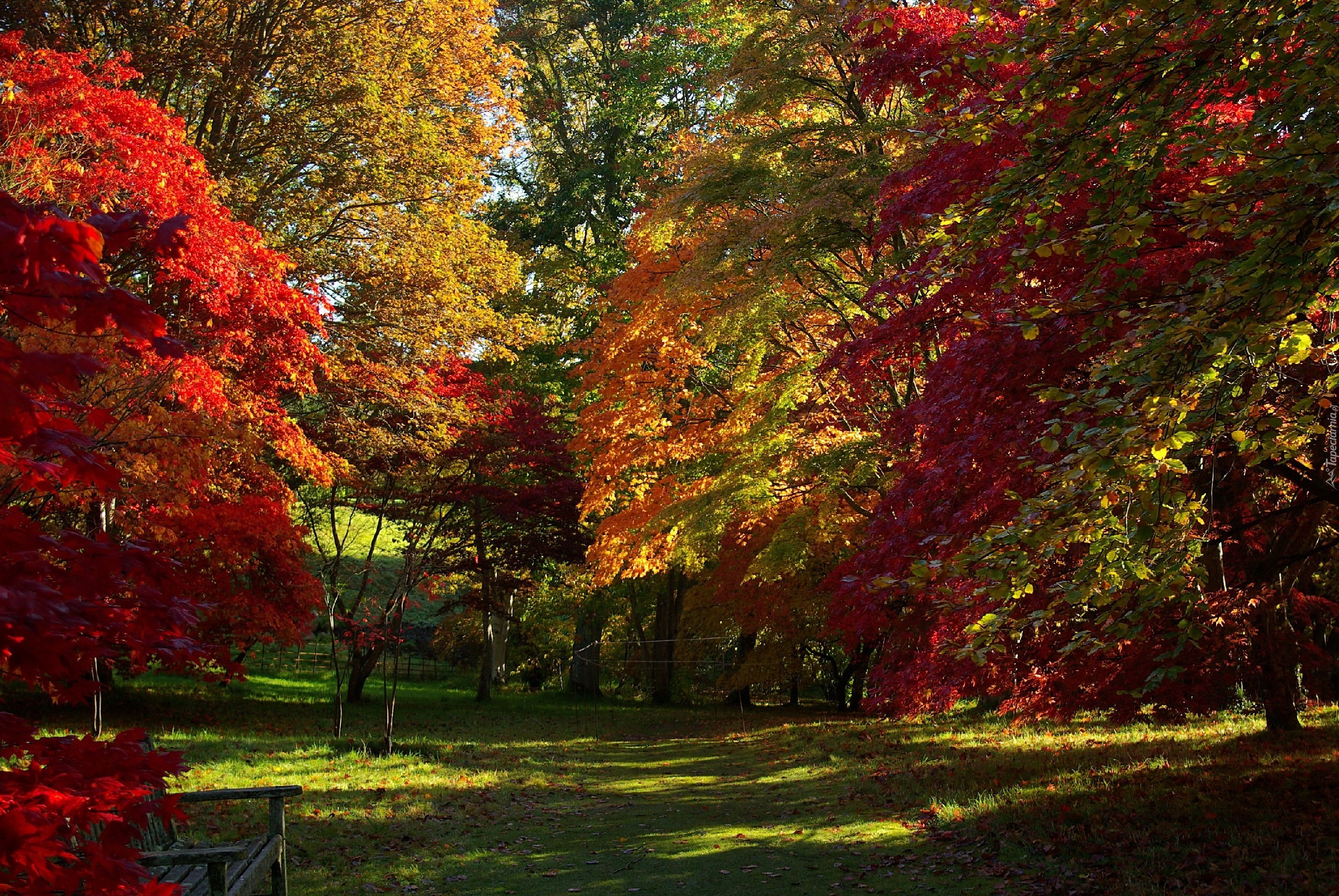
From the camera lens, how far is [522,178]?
1102 inches

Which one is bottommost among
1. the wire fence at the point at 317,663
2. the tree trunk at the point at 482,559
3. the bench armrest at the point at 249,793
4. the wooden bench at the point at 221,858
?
the wire fence at the point at 317,663

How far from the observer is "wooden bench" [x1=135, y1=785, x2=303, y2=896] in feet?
13.2

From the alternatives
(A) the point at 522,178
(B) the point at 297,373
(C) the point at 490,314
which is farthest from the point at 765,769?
(A) the point at 522,178

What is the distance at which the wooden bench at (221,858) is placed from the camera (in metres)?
4.02

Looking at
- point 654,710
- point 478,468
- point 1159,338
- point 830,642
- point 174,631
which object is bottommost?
point 654,710

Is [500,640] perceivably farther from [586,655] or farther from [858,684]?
[858,684]

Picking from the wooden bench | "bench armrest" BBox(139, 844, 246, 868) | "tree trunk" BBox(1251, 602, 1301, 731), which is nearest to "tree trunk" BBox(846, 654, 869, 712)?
"tree trunk" BBox(1251, 602, 1301, 731)

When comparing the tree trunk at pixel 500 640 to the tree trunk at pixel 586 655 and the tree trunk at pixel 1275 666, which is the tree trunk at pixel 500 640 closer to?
the tree trunk at pixel 586 655

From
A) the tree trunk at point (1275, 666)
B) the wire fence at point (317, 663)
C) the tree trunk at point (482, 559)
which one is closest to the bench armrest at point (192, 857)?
the tree trunk at point (1275, 666)

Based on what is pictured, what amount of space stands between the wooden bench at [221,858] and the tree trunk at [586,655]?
1991cm

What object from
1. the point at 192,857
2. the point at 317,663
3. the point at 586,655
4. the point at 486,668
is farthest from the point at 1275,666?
the point at 317,663

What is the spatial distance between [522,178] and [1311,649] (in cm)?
2446

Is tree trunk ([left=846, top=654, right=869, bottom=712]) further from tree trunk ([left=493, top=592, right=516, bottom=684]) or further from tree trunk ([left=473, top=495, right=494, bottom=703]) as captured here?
tree trunk ([left=493, top=592, right=516, bottom=684])

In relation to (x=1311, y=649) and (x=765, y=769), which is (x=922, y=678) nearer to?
(x=1311, y=649)
